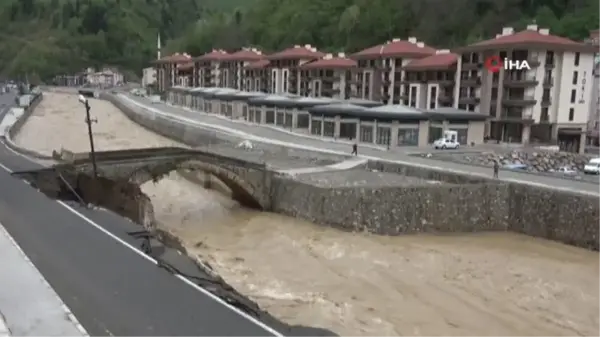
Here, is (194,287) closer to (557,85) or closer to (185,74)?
(557,85)

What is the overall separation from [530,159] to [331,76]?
110 ft

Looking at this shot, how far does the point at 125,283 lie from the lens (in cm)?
1308

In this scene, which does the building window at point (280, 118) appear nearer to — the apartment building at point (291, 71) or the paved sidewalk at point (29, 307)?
the apartment building at point (291, 71)

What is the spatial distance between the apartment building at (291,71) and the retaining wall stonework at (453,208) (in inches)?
1853

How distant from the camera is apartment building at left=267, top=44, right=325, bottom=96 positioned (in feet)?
245

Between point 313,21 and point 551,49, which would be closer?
point 551,49

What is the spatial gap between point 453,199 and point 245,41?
10723 centimetres

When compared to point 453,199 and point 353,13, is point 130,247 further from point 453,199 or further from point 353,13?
point 353,13

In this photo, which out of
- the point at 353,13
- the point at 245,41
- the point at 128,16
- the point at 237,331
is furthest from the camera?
the point at 128,16

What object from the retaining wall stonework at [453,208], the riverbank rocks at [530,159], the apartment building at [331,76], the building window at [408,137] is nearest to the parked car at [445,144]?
the building window at [408,137]

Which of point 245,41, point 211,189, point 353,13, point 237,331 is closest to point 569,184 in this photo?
point 211,189

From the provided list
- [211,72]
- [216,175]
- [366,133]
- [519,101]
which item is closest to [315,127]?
[366,133]

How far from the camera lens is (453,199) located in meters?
27.0

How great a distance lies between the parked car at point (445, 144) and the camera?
134 feet
